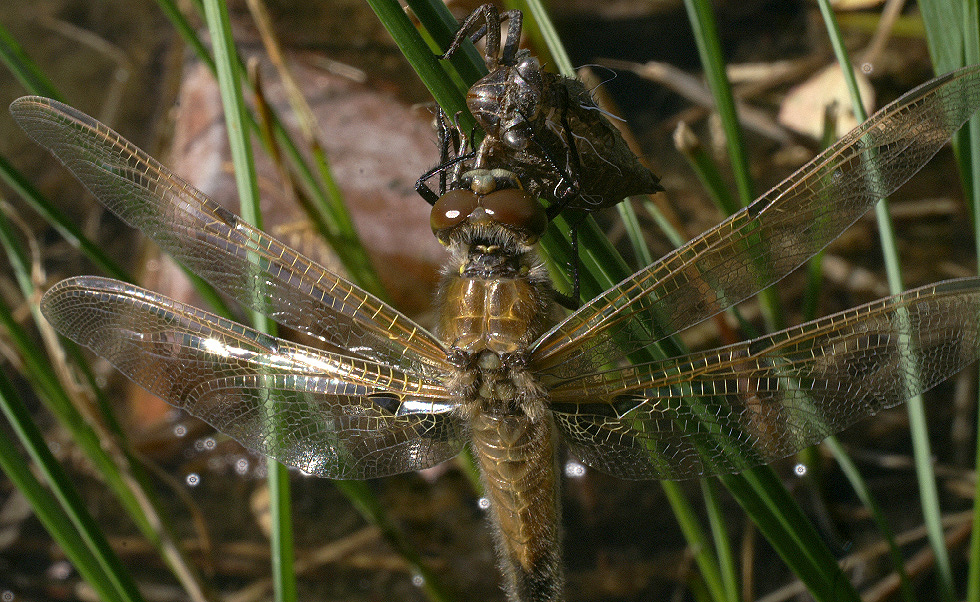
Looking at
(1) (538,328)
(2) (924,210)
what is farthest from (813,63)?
(1) (538,328)

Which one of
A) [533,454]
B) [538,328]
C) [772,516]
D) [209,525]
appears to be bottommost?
[772,516]

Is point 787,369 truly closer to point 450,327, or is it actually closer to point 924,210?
point 450,327

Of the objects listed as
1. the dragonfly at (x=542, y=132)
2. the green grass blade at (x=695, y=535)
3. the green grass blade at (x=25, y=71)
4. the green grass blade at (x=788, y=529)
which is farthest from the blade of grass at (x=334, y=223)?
the green grass blade at (x=788, y=529)

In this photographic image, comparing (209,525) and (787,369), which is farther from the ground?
(209,525)

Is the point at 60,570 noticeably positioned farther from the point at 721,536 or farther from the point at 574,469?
the point at 721,536

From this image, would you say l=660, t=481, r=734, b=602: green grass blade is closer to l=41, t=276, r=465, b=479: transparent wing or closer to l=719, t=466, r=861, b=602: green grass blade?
l=719, t=466, r=861, b=602: green grass blade

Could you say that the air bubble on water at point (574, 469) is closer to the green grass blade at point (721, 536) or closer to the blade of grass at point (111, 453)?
the green grass blade at point (721, 536)

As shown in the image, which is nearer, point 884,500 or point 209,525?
point 884,500
